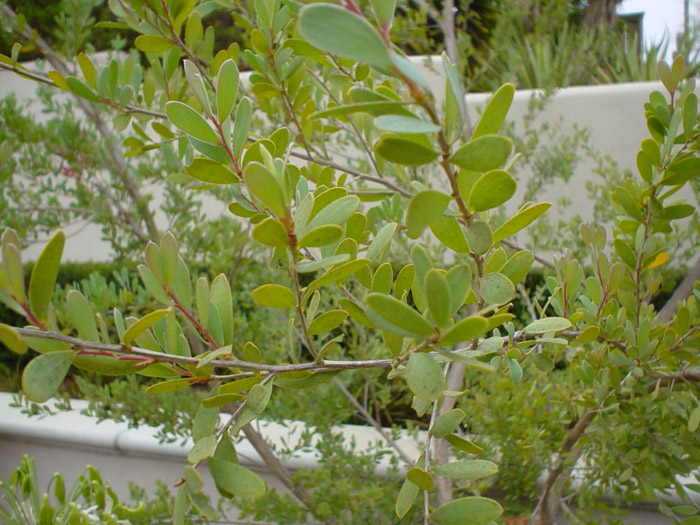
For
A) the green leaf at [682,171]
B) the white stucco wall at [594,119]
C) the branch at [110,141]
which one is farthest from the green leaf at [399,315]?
the white stucco wall at [594,119]

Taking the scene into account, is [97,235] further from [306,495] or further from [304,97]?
[304,97]

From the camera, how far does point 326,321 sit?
41 centimetres

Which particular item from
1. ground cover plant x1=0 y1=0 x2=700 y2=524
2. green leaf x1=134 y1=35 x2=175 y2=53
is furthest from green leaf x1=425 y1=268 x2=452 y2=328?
green leaf x1=134 y1=35 x2=175 y2=53

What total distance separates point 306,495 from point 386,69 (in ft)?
3.83

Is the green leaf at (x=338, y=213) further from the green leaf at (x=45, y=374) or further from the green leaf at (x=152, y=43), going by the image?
the green leaf at (x=152, y=43)

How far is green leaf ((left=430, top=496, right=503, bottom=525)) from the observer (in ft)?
1.22

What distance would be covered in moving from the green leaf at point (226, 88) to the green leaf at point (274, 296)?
0.14 meters

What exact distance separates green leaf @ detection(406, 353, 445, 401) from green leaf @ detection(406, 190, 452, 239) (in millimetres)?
75

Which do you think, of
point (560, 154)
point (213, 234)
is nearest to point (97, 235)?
point (213, 234)

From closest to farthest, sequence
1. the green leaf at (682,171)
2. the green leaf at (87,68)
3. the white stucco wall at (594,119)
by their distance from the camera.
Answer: the green leaf at (682,171), the green leaf at (87,68), the white stucco wall at (594,119)

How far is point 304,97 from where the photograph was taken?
807 mm

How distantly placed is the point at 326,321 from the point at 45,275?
18cm

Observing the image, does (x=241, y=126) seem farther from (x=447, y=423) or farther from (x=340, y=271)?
(x=447, y=423)

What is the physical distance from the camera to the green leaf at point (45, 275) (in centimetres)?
31
